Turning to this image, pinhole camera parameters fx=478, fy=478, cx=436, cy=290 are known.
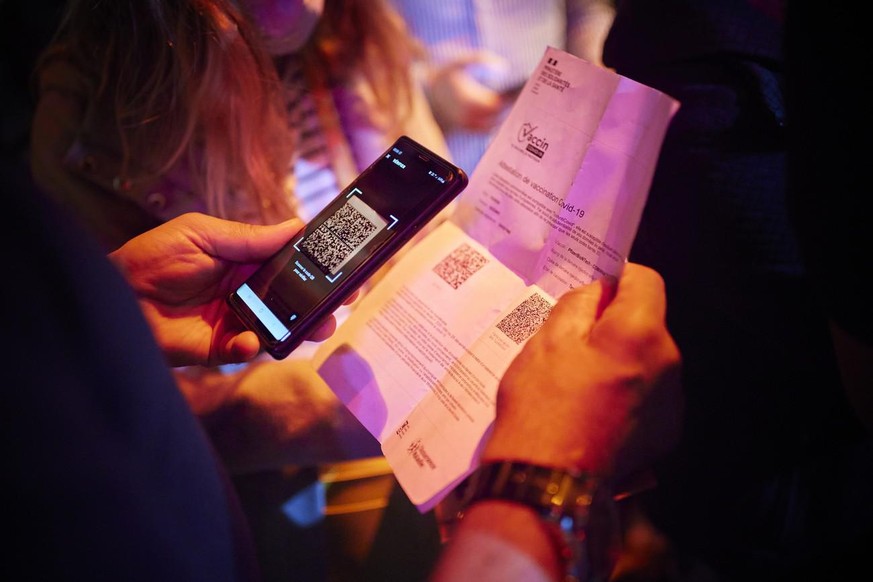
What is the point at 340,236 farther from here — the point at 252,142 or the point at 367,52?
the point at 367,52

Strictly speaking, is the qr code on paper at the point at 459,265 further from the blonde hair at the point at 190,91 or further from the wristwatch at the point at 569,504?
the blonde hair at the point at 190,91

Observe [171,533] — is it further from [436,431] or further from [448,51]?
[448,51]

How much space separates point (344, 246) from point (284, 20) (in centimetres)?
37

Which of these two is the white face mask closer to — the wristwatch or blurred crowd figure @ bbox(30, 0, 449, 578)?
blurred crowd figure @ bbox(30, 0, 449, 578)

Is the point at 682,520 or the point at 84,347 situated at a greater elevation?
the point at 682,520

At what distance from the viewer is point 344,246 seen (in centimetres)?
56

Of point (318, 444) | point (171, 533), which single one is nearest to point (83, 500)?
point (171, 533)

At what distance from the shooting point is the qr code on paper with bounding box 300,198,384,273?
56cm

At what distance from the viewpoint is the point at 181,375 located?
2.54ft

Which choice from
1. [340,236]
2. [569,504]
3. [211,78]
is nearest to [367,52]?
[211,78]

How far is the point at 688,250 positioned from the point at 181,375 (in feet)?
2.53

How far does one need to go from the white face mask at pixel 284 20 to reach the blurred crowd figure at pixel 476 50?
0.33m

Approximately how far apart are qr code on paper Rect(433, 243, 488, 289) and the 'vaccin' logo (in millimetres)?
135

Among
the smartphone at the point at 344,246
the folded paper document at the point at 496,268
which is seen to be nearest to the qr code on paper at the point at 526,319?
the folded paper document at the point at 496,268
